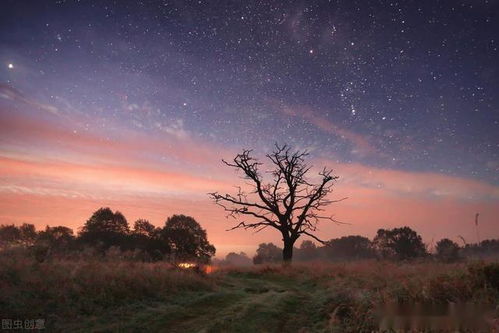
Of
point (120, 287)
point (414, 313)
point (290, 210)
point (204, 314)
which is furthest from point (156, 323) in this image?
point (290, 210)

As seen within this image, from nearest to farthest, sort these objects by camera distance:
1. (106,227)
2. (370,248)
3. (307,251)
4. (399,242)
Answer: (106,227)
(399,242)
(370,248)
(307,251)

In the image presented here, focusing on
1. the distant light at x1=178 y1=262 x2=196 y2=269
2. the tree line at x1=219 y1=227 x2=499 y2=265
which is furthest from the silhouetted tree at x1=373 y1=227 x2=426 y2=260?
A: the distant light at x1=178 y1=262 x2=196 y2=269

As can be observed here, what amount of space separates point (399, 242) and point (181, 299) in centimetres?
6680

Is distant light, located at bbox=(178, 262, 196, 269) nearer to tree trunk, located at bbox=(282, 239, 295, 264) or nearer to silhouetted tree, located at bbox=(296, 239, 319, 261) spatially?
tree trunk, located at bbox=(282, 239, 295, 264)

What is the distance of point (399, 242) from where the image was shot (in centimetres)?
7162

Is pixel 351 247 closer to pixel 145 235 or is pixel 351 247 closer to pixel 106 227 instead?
pixel 145 235

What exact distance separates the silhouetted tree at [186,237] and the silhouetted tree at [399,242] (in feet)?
113

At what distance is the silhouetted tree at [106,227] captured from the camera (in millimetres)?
49278

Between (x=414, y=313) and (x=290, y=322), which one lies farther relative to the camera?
(x=290, y=322)

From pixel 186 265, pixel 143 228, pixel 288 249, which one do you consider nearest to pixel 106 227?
pixel 143 228

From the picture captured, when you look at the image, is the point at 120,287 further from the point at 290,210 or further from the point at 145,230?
the point at 145,230

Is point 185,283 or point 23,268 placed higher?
point 23,268

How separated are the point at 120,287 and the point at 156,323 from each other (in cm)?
273

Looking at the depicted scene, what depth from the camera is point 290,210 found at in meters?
30.8
